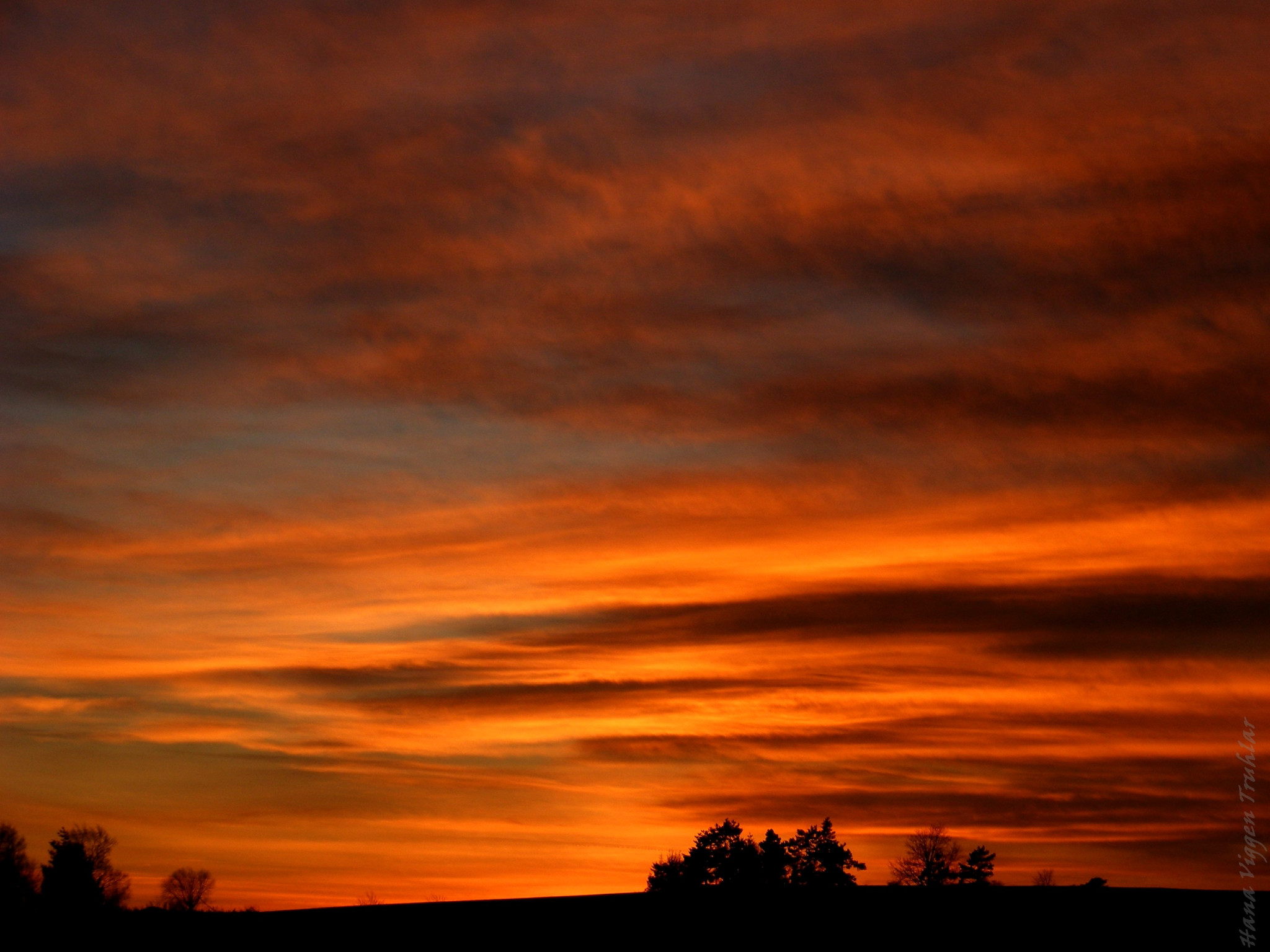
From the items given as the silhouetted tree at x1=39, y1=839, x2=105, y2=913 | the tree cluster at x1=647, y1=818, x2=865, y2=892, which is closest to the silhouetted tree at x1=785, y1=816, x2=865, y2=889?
the tree cluster at x1=647, y1=818, x2=865, y2=892

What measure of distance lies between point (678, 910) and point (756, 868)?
74329 mm

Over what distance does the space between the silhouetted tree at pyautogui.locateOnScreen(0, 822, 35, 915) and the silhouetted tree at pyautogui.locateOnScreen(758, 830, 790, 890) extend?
62.9 metres

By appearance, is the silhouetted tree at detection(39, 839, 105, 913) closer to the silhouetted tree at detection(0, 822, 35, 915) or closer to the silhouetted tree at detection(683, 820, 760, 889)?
the silhouetted tree at detection(0, 822, 35, 915)

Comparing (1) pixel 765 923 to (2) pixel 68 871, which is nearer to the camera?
(1) pixel 765 923

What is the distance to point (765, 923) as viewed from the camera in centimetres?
5003

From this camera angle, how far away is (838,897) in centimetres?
5169

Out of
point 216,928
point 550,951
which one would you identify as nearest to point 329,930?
point 216,928

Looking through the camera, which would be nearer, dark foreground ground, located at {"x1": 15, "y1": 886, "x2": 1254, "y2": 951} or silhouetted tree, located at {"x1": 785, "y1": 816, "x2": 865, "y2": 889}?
dark foreground ground, located at {"x1": 15, "y1": 886, "x2": 1254, "y2": 951}

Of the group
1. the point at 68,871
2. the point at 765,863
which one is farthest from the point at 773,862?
the point at 68,871

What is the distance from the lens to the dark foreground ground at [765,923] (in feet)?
150

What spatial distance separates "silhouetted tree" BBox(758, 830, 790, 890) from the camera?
12075 cm

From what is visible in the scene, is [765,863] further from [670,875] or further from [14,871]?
[14,871]

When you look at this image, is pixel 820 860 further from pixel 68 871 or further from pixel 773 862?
pixel 68 871

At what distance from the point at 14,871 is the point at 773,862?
245ft
